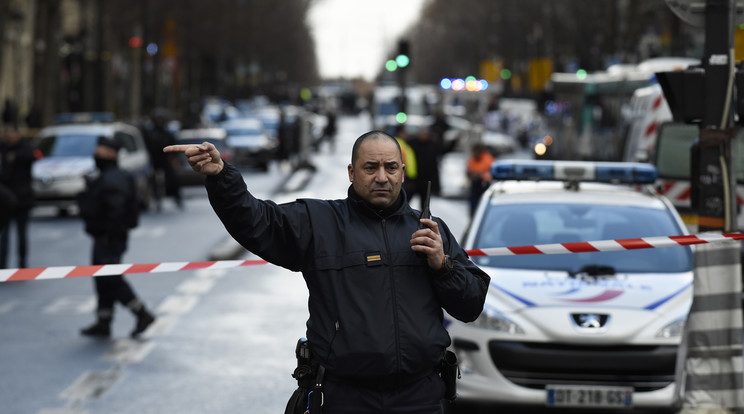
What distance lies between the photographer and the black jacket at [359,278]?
4551mm

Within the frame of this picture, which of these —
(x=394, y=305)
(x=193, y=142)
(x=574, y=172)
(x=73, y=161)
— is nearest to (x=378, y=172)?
(x=394, y=305)

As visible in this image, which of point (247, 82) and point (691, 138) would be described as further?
point (247, 82)

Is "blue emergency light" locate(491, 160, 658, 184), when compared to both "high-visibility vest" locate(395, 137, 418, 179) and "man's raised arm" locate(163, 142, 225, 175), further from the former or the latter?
"high-visibility vest" locate(395, 137, 418, 179)

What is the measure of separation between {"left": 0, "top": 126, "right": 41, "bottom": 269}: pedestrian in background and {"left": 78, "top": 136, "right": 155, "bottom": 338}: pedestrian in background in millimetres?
3883

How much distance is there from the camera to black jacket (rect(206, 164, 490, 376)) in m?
4.55

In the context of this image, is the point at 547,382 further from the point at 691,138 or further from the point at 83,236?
the point at 83,236

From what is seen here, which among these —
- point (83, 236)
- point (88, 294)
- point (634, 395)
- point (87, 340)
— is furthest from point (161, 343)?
point (83, 236)

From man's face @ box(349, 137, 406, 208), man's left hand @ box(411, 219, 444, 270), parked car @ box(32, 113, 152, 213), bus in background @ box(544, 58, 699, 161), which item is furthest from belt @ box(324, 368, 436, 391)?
bus in background @ box(544, 58, 699, 161)

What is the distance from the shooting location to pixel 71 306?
43.8 feet

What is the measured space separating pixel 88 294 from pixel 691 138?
22.7 ft

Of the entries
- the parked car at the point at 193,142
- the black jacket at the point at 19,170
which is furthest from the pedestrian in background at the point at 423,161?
the parked car at the point at 193,142

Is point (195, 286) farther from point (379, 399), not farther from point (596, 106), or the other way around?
point (596, 106)

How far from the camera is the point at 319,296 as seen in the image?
470 cm

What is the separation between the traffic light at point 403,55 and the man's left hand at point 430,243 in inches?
807
